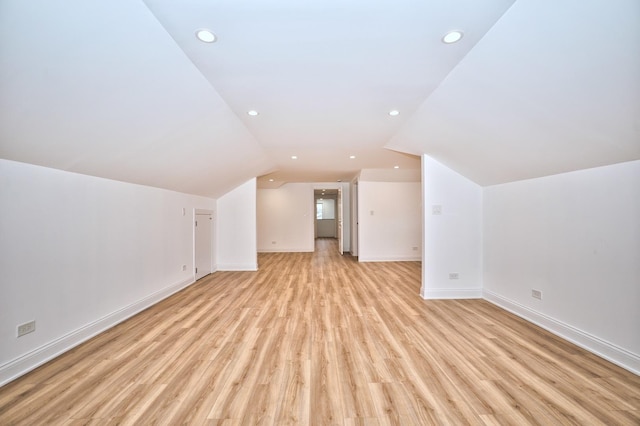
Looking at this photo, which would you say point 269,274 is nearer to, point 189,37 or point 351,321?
point 351,321

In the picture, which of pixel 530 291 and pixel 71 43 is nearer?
pixel 71 43

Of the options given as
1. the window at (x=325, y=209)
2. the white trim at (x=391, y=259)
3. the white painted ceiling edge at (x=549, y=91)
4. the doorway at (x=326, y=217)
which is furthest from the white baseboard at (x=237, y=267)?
the window at (x=325, y=209)

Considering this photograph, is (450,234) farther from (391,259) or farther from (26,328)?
(26,328)

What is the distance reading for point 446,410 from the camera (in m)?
1.68

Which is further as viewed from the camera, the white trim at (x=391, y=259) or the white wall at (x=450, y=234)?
the white trim at (x=391, y=259)

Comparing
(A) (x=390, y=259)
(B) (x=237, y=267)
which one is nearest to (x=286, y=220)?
(B) (x=237, y=267)

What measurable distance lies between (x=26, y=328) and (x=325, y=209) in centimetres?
1257

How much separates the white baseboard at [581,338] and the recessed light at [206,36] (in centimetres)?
387

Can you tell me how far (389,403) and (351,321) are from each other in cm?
138

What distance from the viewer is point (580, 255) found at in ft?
8.30

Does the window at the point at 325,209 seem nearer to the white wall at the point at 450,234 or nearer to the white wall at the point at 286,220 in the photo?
the white wall at the point at 286,220

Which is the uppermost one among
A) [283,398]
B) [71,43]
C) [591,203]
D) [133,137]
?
[71,43]

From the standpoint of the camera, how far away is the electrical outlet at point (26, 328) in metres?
2.04

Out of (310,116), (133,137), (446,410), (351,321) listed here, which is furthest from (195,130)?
(446,410)
